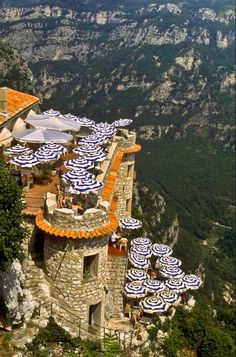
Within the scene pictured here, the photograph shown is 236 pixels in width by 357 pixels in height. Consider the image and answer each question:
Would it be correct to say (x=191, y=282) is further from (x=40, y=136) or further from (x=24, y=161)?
(x=24, y=161)

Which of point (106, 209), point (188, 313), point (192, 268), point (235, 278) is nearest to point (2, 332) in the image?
point (106, 209)

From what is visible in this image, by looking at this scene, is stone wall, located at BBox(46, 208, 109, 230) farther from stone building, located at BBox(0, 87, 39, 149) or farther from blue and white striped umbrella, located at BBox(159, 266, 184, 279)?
blue and white striped umbrella, located at BBox(159, 266, 184, 279)

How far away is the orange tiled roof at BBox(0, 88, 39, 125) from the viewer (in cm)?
3508

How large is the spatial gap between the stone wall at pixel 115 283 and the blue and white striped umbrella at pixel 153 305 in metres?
1.22

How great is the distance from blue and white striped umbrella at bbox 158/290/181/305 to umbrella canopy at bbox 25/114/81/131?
12.2 meters

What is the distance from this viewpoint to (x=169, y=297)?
31.1 m

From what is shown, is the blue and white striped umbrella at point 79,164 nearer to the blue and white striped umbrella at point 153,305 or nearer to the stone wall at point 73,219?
the stone wall at point 73,219

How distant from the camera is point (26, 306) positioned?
2253 cm

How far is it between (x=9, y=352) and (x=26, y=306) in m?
2.22

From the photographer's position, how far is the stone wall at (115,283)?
94.1 ft

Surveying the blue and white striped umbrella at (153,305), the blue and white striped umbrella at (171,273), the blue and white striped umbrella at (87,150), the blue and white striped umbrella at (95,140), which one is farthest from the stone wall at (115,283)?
the blue and white striped umbrella at (95,140)

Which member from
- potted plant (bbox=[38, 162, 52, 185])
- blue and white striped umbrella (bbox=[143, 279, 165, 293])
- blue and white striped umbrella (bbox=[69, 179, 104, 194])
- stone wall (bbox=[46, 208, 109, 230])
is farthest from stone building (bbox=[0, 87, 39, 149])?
blue and white striped umbrella (bbox=[143, 279, 165, 293])

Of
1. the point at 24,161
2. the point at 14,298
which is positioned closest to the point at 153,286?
the point at 24,161

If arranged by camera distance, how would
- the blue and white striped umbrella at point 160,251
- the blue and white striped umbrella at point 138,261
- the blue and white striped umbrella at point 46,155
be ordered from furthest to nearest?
the blue and white striped umbrella at point 160,251 → the blue and white striped umbrella at point 138,261 → the blue and white striped umbrella at point 46,155
